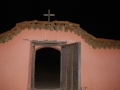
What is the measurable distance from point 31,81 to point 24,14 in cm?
1066

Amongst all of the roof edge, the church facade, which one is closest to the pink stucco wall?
the church facade

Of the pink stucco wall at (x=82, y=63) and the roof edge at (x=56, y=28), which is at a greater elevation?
the roof edge at (x=56, y=28)

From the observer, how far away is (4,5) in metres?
18.3

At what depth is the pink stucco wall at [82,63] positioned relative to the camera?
8.42 metres

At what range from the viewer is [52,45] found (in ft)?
29.5

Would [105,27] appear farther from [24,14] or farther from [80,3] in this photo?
[24,14]

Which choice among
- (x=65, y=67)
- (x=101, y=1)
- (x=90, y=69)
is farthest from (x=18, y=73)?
(x=101, y=1)

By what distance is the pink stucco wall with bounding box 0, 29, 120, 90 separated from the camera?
842cm

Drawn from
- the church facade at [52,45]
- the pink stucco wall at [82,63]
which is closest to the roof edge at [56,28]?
the church facade at [52,45]

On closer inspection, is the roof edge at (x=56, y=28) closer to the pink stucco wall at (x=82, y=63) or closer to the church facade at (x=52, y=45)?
the church facade at (x=52, y=45)

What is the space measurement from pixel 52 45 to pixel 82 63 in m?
1.58

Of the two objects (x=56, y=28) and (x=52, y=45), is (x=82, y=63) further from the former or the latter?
(x=56, y=28)

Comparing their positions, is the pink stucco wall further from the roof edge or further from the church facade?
the roof edge

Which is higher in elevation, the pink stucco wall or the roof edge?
the roof edge
